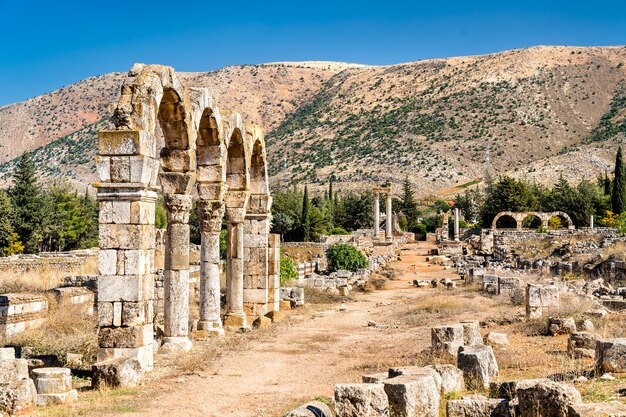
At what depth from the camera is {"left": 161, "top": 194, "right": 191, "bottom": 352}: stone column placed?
1328 centimetres

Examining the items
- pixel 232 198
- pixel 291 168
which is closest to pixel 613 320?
pixel 232 198

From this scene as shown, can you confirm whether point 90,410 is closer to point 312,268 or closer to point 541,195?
point 312,268

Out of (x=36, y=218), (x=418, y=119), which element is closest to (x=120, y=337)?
(x=36, y=218)

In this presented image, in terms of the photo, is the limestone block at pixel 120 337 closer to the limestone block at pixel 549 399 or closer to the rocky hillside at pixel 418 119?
the limestone block at pixel 549 399

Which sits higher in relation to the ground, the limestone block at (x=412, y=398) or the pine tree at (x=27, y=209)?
the pine tree at (x=27, y=209)

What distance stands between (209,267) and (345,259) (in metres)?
19.8

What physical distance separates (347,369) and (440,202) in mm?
75590

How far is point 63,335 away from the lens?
1383cm

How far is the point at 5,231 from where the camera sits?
39.6m

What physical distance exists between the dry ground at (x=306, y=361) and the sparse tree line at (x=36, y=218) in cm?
2627

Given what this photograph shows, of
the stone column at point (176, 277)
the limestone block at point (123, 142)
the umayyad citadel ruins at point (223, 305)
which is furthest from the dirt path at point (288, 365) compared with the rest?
the limestone block at point (123, 142)

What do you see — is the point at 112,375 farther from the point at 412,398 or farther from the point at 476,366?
the point at 476,366

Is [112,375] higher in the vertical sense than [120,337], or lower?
lower

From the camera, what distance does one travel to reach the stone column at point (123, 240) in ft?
34.7
